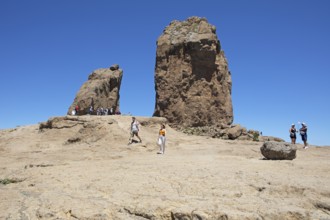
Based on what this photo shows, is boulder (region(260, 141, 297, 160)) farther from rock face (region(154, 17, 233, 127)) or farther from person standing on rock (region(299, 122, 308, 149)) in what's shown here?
rock face (region(154, 17, 233, 127))

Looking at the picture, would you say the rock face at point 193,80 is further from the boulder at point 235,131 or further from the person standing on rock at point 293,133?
the person standing on rock at point 293,133

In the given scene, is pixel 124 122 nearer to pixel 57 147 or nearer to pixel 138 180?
pixel 57 147

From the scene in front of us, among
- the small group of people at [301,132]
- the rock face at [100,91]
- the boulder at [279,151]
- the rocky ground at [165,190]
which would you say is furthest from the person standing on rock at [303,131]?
the rock face at [100,91]

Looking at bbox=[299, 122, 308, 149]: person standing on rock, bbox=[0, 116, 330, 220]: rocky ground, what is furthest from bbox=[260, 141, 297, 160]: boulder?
bbox=[299, 122, 308, 149]: person standing on rock

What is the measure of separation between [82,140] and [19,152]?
3.32 metres

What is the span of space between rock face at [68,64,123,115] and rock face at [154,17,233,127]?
6735 millimetres

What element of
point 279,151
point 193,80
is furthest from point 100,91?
point 279,151

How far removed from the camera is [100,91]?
35.1 metres

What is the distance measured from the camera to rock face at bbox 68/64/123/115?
3306 cm

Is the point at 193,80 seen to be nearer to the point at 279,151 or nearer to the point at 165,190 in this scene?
the point at 279,151

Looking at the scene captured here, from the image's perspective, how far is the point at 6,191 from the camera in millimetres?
9664

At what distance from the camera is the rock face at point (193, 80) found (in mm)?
28859

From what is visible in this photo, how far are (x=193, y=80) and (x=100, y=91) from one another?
1030 cm

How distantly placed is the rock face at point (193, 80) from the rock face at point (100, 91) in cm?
674
